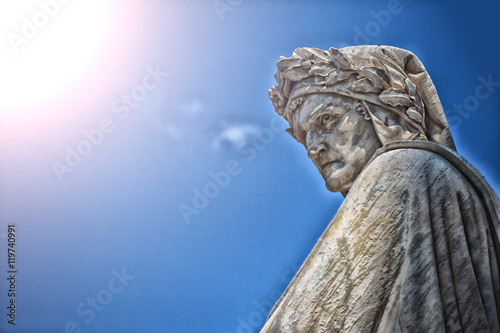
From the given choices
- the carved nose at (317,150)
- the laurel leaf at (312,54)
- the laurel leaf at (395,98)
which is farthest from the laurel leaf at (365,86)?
the carved nose at (317,150)

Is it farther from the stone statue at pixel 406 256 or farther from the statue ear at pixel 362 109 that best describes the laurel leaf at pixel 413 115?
the statue ear at pixel 362 109

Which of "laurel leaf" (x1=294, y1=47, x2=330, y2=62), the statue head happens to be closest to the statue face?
the statue head

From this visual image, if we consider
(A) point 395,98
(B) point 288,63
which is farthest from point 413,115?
(B) point 288,63

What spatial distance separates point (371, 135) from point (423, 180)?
113 cm

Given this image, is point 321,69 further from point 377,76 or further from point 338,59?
point 377,76

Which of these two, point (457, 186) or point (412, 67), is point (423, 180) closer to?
point (457, 186)

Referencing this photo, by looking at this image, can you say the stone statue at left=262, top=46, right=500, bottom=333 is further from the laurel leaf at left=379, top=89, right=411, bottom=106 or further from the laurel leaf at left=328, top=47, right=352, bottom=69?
the laurel leaf at left=328, top=47, right=352, bottom=69

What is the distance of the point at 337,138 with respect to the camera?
5762 mm

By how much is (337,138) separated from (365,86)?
0.51 meters

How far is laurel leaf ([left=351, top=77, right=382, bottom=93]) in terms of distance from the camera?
5.73 meters

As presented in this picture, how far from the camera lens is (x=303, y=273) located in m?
4.61

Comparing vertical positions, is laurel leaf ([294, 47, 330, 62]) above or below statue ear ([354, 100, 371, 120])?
above

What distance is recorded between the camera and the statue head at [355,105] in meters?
5.61

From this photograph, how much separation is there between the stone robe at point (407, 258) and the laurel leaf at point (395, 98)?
0.88 meters
